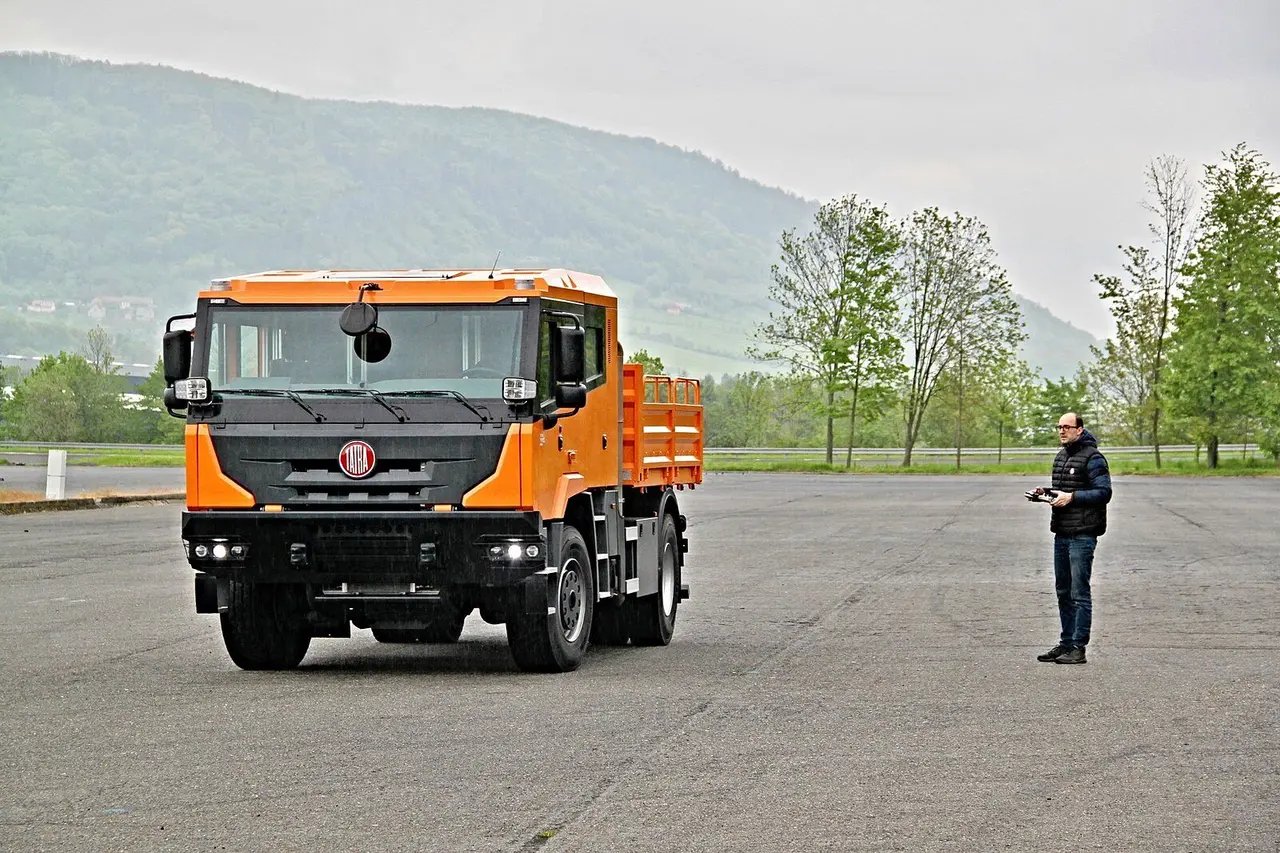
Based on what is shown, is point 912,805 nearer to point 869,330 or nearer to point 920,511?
point 920,511

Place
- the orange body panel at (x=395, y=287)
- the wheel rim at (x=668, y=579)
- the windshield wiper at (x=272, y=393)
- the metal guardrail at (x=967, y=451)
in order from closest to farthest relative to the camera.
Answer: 1. the windshield wiper at (x=272, y=393)
2. the orange body panel at (x=395, y=287)
3. the wheel rim at (x=668, y=579)
4. the metal guardrail at (x=967, y=451)

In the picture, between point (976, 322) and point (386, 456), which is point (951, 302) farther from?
point (386, 456)

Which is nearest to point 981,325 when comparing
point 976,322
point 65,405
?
point 976,322

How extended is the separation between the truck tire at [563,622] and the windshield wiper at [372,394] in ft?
4.53

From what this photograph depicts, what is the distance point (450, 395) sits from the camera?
11445mm

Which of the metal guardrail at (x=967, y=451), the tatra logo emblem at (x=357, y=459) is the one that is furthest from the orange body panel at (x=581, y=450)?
the metal guardrail at (x=967, y=451)

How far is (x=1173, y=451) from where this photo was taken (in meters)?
87.4

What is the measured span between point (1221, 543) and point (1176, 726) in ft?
57.0

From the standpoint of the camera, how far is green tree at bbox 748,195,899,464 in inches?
2810

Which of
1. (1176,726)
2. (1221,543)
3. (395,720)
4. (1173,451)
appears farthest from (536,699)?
(1173,451)

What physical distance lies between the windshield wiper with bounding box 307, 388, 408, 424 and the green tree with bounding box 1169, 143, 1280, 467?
192 ft

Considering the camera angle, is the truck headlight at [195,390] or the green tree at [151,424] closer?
the truck headlight at [195,390]

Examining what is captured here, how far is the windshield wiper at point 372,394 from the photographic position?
11.4 metres

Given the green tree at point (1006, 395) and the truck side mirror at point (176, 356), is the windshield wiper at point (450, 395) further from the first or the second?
the green tree at point (1006, 395)
